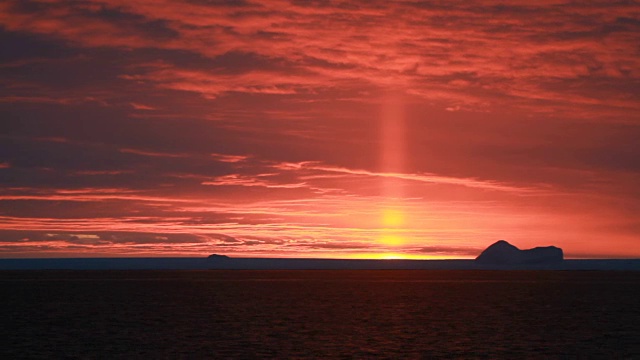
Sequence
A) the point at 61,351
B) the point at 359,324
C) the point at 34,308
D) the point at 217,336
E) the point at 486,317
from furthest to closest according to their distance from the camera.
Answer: the point at 34,308 < the point at 486,317 < the point at 359,324 < the point at 217,336 < the point at 61,351

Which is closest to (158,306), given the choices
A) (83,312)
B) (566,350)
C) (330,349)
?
(83,312)

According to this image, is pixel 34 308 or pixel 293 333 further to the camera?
pixel 34 308

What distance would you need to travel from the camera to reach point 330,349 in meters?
48.0

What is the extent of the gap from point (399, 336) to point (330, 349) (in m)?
9.81

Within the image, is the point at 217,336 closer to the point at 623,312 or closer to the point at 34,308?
the point at 34,308

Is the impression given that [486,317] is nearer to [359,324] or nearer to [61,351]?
[359,324]

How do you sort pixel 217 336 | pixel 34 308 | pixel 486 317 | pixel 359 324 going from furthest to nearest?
pixel 34 308
pixel 486 317
pixel 359 324
pixel 217 336

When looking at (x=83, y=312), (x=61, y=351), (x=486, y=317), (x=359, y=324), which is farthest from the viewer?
(x=83, y=312)

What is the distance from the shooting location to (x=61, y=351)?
4675 centimetres

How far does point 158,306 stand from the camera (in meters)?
93.6

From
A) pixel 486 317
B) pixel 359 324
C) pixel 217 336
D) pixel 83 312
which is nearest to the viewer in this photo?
pixel 217 336

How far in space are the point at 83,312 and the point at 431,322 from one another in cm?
3501

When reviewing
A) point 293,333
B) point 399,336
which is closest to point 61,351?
point 293,333

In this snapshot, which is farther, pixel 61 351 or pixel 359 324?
pixel 359 324
